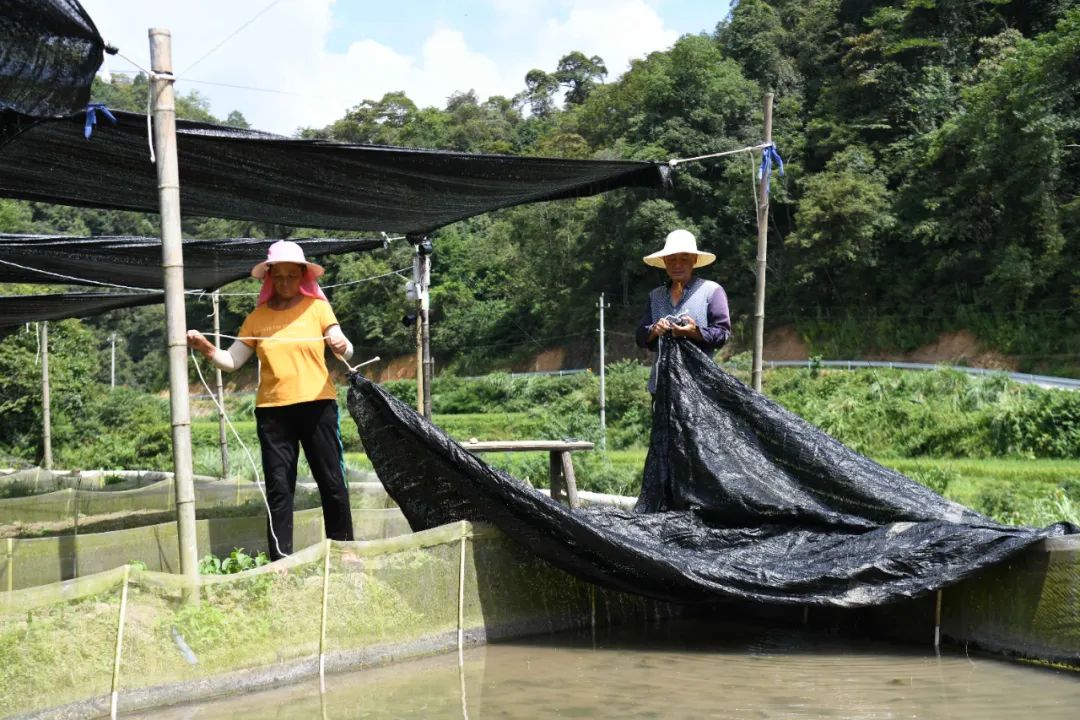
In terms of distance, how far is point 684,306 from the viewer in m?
5.47

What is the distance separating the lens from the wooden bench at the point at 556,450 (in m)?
6.53

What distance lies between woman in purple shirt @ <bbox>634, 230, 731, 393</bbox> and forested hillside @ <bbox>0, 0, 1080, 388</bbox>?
2171cm

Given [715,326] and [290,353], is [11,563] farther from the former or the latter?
[715,326]

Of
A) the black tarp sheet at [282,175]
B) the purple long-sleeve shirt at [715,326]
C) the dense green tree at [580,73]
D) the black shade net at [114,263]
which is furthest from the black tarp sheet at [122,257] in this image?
the dense green tree at [580,73]

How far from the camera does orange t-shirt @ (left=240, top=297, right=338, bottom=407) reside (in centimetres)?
476

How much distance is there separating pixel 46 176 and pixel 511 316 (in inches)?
1605

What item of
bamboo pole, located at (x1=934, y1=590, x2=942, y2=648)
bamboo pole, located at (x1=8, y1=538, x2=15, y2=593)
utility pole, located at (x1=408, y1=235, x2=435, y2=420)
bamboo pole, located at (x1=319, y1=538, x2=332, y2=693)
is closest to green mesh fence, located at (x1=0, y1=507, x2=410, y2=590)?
bamboo pole, located at (x1=8, y1=538, x2=15, y2=593)

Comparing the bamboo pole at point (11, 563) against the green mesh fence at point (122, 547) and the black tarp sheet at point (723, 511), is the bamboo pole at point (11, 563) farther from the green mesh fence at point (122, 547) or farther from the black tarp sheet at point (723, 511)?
the black tarp sheet at point (723, 511)

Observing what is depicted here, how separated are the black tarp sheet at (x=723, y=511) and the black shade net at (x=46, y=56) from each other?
168cm

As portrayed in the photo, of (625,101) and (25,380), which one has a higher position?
(625,101)

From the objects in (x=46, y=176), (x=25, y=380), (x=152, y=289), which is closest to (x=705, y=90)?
(x=25, y=380)

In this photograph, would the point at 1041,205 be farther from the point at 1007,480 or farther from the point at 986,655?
the point at 986,655

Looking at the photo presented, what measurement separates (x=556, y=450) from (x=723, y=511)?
2.04 m

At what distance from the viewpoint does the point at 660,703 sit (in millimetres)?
3828
